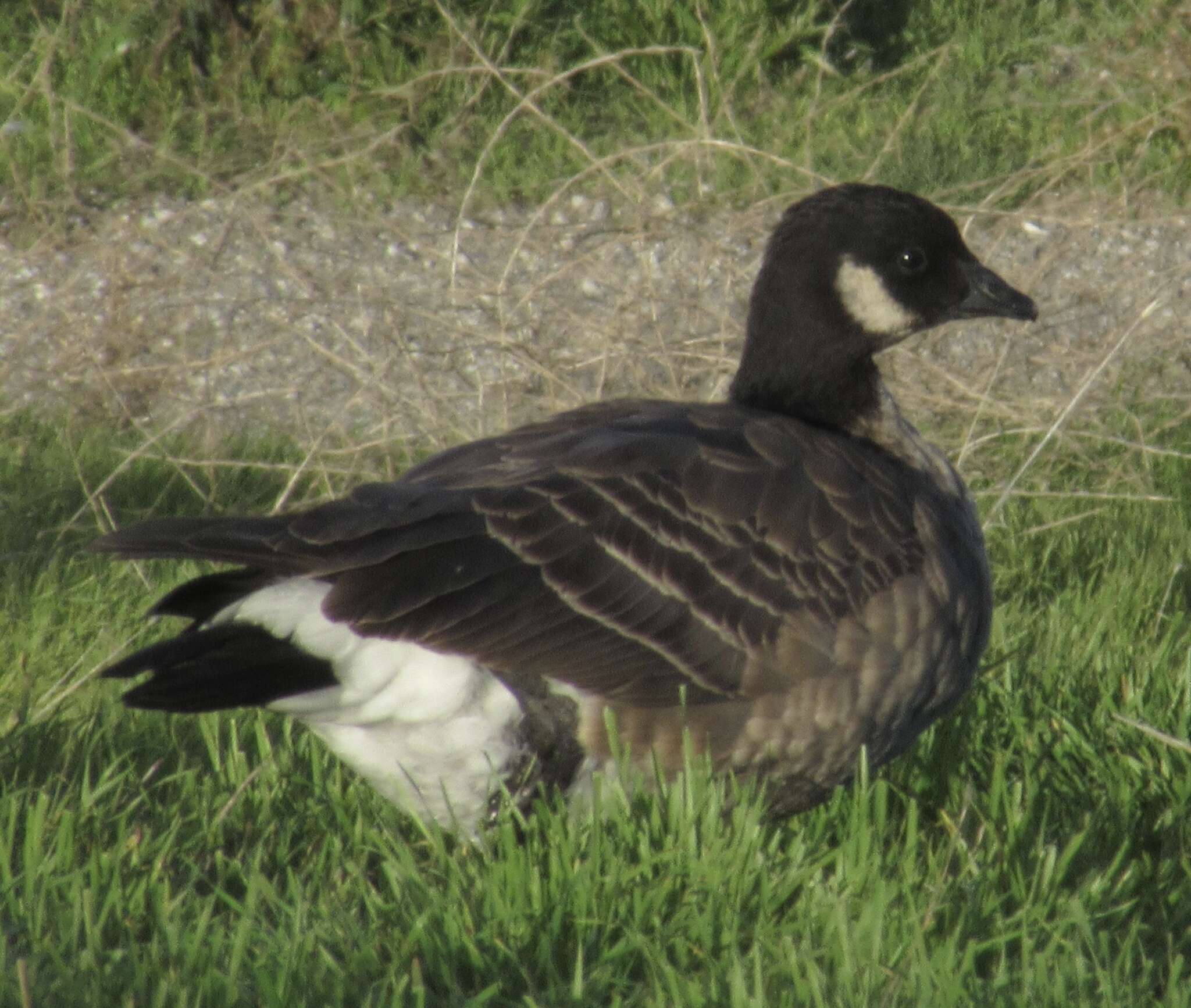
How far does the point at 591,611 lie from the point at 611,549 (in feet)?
0.42

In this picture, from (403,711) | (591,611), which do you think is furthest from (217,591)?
(591,611)

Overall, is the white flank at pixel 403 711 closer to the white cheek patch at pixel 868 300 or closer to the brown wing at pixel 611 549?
the brown wing at pixel 611 549

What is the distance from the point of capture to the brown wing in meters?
3.22

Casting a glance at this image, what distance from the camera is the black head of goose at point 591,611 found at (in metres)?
3.21

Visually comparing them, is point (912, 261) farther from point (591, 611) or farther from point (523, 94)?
point (523, 94)

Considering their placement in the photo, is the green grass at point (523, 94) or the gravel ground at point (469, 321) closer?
the gravel ground at point (469, 321)

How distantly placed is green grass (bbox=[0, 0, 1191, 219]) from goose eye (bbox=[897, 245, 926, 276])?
4.39 m

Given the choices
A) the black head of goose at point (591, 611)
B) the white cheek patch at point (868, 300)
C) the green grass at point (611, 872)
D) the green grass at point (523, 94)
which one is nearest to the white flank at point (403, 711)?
the black head of goose at point (591, 611)

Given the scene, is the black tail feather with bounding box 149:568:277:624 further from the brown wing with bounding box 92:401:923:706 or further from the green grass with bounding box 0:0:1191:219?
the green grass with bounding box 0:0:1191:219

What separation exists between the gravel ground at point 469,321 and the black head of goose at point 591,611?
66.4 inches

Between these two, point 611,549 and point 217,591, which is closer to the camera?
point 217,591

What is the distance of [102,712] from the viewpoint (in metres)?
3.83

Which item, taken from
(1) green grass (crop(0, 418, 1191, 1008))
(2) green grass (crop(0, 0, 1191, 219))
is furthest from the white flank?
(2) green grass (crop(0, 0, 1191, 219))

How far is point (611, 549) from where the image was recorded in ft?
11.1
